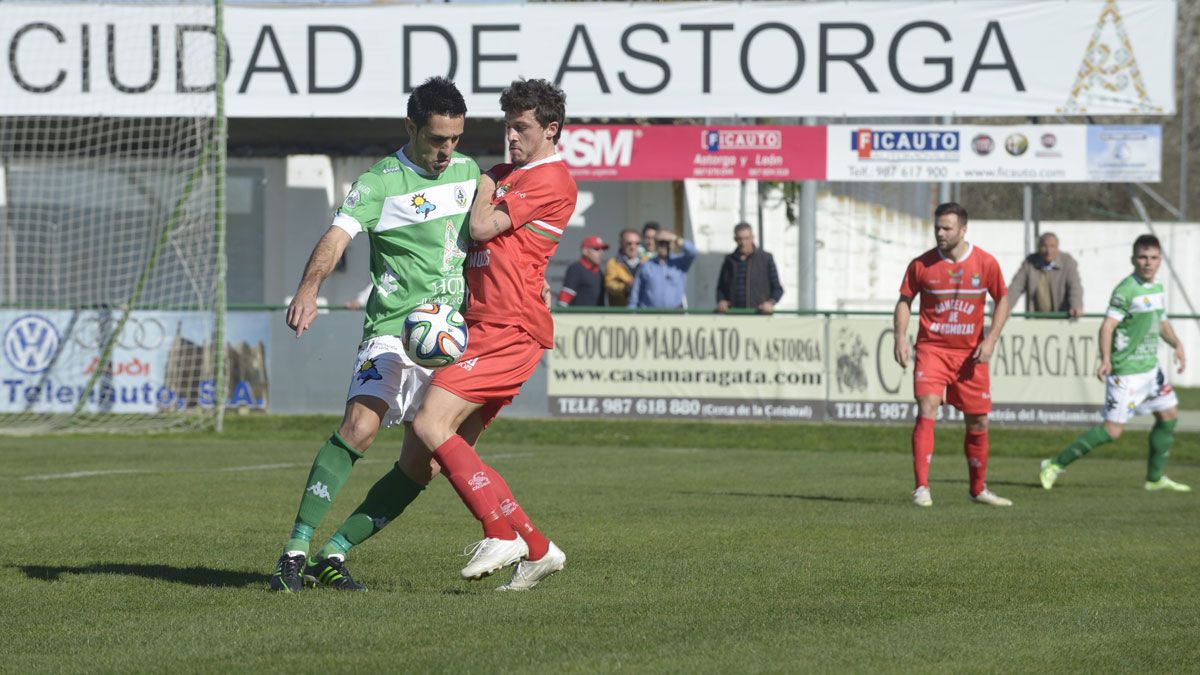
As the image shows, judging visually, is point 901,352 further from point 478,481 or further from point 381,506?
point 478,481

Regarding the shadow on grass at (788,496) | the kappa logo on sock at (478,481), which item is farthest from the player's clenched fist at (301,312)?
the shadow on grass at (788,496)

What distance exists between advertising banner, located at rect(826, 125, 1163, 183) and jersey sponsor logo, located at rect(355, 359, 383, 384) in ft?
53.3

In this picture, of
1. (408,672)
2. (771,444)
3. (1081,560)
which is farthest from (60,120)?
(408,672)

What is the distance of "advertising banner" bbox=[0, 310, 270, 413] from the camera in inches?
797

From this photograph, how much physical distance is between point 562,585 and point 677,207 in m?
19.0

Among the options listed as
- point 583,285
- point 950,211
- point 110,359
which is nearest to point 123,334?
point 110,359

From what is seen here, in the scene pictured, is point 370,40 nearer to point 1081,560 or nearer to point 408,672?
point 1081,560

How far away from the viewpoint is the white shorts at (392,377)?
22.0ft

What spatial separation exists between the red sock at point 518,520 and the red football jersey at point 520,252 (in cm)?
61

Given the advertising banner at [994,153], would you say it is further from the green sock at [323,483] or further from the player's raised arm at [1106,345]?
the green sock at [323,483]

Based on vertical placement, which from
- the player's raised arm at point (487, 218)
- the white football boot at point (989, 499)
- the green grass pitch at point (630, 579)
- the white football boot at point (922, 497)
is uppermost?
the player's raised arm at point (487, 218)

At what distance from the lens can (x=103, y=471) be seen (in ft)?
44.8

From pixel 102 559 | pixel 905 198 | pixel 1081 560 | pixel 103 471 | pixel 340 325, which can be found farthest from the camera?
pixel 905 198

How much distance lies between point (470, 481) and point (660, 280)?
45.6 feet
